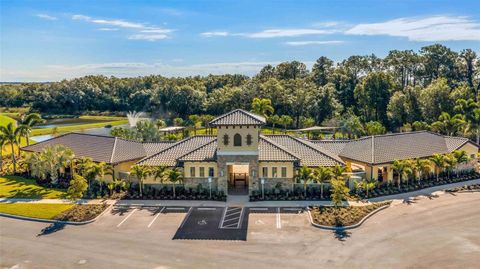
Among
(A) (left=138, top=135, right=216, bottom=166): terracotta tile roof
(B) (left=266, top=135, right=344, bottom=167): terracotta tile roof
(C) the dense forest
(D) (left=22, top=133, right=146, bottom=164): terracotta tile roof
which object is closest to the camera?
(B) (left=266, top=135, right=344, bottom=167): terracotta tile roof

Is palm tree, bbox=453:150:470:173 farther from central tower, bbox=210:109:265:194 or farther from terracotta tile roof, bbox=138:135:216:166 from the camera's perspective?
terracotta tile roof, bbox=138:135:216:166

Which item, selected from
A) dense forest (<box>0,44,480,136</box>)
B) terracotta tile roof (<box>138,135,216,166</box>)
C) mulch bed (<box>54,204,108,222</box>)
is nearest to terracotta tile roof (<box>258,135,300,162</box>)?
terracotta tile roof (<box>138,135,216,166</box>)

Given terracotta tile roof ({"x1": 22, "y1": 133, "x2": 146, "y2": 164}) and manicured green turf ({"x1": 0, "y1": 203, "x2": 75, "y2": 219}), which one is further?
terracotta tile roof ({"x1": 22, "y1": 133, "x2": 146, "y2": 164})

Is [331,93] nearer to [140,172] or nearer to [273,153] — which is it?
[273,153]

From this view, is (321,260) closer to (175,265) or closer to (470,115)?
(175,265)

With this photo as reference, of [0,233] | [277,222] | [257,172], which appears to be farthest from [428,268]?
[0,233]
